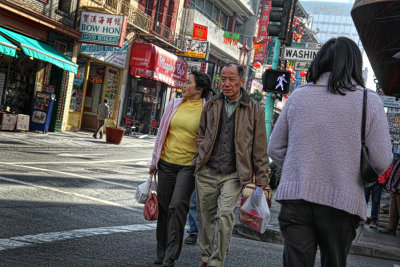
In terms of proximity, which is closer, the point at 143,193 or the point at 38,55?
the point at 143,193

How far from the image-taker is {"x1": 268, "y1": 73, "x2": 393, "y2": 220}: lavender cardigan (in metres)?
2.84

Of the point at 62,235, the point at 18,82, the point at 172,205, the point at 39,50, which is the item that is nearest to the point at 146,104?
the point at 18,82

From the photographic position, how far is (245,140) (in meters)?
4.49

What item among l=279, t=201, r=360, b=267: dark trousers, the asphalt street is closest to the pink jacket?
the asphalt street

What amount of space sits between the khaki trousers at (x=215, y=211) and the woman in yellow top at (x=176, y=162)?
203mm

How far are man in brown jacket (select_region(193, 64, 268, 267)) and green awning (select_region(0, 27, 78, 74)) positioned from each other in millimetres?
14121

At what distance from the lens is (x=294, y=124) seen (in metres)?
3.01

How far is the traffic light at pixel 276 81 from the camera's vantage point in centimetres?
1133

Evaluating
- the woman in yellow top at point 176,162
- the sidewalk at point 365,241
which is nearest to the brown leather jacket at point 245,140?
the woman in yellow top at point 176,162

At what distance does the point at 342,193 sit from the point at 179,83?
95.1ft

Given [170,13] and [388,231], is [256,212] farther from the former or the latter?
[170,13]

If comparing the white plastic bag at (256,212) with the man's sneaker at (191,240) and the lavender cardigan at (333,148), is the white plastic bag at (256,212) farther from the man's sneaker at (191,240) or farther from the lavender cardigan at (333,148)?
the man's sneaker at (191,240)

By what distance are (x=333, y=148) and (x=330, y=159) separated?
60 mm

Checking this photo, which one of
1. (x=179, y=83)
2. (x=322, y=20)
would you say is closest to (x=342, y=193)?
(x=179, y=83)
